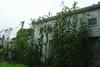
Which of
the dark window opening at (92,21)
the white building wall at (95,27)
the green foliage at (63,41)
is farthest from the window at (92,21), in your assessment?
the green foliage at (63,41)

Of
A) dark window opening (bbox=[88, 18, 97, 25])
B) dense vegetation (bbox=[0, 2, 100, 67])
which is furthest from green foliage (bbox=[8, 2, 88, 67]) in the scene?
dark window opening (bbox=[88, 18, 97, 25])

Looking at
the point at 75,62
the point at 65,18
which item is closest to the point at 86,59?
the point at 75,62

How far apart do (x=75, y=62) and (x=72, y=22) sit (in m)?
3.18

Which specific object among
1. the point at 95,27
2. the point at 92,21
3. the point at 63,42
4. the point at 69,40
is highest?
the point at 92,21

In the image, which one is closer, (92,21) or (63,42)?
(92,21)

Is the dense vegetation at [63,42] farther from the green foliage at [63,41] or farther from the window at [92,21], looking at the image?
the window at [92,21]

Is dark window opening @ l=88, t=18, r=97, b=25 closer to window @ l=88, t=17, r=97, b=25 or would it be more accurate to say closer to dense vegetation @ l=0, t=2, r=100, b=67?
window @ l=88, t=17, r=97, b=25

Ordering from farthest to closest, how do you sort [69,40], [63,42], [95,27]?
[63,42], [69,40], [95,27]

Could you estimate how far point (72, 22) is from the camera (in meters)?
19.0

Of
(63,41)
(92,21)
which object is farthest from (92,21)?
(63,41)

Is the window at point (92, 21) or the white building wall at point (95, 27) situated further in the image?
the window at point (92, 21)

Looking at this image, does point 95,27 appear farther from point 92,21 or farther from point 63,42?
point 63,42

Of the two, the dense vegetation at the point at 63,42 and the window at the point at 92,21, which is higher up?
the window at the point at 92,21

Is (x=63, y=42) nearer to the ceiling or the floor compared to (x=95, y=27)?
nearer to the floor
